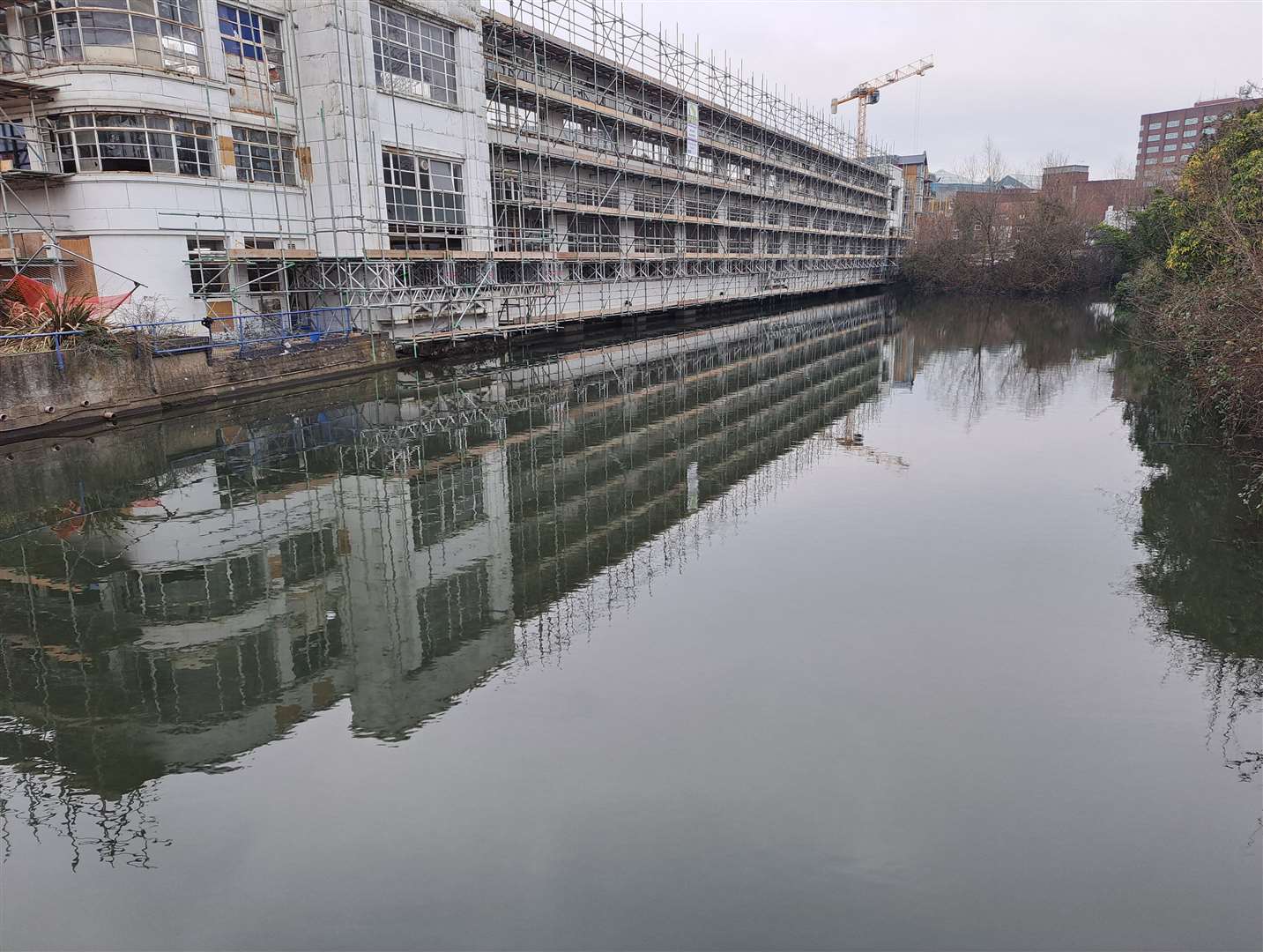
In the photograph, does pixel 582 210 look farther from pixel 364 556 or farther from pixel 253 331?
pixel 364 556

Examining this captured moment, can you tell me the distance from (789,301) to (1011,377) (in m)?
32.7

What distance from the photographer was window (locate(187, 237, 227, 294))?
66.5 feet

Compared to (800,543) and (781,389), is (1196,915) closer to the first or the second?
(800,543)

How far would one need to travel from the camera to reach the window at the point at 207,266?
20266 mm

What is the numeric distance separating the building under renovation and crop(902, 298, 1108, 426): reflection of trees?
12.7 metres

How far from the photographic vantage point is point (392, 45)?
919 inches

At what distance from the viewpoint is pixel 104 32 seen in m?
18.7

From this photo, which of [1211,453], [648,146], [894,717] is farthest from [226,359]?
[648,146]

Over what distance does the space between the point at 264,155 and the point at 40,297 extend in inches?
312

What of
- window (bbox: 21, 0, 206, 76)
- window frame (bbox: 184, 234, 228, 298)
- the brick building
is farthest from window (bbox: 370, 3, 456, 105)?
the brick building

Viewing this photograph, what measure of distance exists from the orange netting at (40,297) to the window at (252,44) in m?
7.83

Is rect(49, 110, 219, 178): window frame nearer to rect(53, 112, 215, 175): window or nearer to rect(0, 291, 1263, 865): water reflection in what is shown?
rect(53, 112, 215, 175): window

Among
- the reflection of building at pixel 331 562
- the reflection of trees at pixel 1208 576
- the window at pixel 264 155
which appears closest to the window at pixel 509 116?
the window at pixel 264 155

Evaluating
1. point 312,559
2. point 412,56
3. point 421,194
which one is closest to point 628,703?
point 312,559
